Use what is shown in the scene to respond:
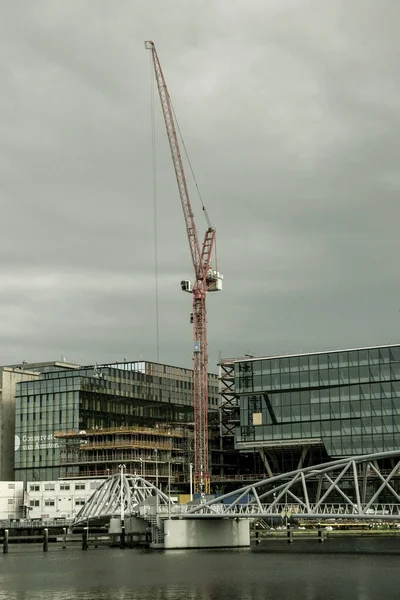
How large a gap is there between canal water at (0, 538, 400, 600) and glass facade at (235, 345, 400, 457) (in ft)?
153

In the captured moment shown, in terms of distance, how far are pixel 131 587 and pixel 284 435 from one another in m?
102

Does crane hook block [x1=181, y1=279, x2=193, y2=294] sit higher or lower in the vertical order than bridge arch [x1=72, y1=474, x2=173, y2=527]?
higher

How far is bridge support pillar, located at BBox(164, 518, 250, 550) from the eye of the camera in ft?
390

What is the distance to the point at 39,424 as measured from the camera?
650ft

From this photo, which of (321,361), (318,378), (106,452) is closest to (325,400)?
(318,378)

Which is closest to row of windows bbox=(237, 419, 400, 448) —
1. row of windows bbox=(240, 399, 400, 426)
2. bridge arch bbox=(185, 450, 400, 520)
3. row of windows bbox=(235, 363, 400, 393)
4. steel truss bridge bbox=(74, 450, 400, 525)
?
row of windows bbox=(240, 399, 400, 426)

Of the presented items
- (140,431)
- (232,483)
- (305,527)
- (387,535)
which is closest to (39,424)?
(140,431)

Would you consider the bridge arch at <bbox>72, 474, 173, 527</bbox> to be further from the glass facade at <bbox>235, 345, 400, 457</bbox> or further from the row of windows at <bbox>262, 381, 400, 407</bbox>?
the row of windows at <bbox>262, 381, 400, 407</bbox>

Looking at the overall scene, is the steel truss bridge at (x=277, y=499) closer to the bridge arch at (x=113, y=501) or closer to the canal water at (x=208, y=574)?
the bridge arch at (x=113, y=501)

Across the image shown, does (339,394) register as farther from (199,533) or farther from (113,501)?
(199,533)

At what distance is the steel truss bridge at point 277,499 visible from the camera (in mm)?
102188

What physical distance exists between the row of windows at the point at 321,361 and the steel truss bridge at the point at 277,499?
17.9 meters

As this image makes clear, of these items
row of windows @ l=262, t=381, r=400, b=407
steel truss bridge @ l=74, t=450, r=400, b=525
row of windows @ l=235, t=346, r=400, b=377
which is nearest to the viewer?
steel truss bridge @ l=74, t=450, r=400, b=525

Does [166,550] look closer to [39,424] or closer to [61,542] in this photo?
[61,542]
